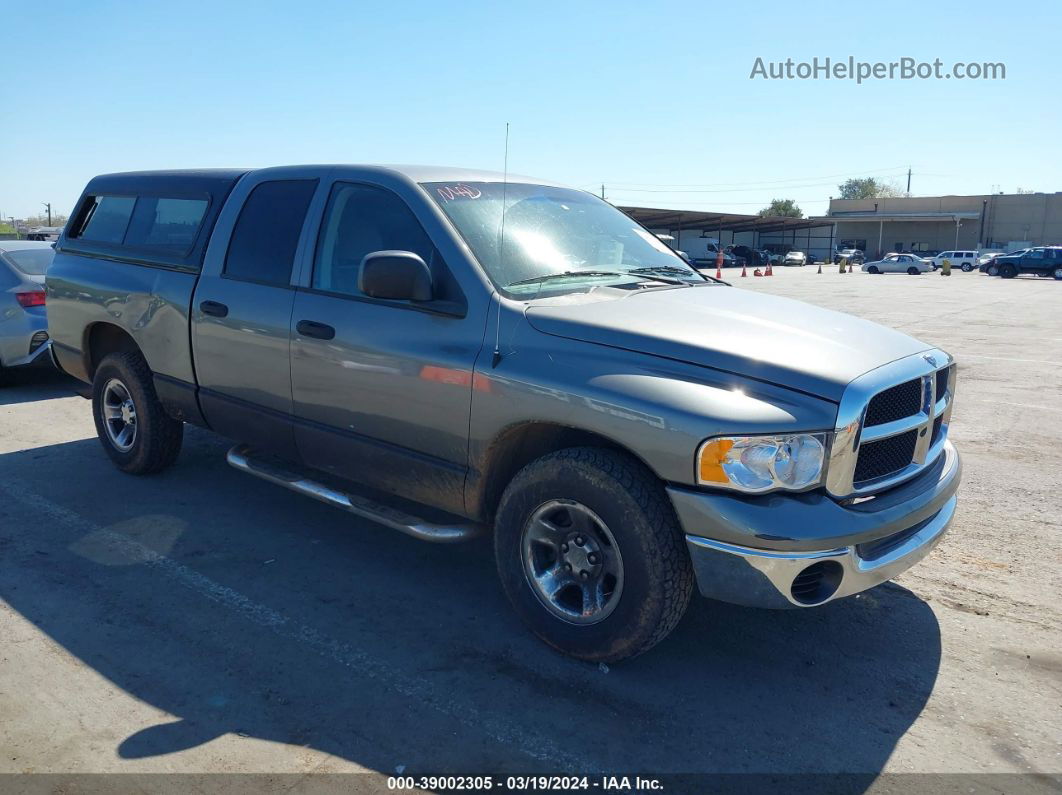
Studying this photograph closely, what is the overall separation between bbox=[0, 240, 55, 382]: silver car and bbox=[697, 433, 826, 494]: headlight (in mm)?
7614

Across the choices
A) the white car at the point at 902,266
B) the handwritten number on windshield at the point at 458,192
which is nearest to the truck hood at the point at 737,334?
the handwritten number on windshield at the point at 458,192

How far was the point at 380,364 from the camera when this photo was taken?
12.7ft

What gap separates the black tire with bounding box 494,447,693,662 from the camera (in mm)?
3078

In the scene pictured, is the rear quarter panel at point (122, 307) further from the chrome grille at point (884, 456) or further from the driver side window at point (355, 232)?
the chrome grille at point (884, 456)

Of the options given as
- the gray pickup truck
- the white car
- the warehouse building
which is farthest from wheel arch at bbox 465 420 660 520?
the warehouse building

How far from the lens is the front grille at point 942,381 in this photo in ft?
12.1

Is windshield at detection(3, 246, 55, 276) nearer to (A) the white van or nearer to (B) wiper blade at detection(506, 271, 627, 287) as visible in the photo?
(B) wiper blade at detection(506, 271, 627, 287)

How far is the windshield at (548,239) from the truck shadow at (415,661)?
1.57m


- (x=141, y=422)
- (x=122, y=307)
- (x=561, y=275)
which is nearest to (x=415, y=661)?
(x=561, y=275)

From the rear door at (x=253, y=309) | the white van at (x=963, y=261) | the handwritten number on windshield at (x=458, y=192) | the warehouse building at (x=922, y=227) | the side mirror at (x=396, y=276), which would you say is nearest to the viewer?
the side mirror at (x=396, y=276)

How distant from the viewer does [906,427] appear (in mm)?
3291

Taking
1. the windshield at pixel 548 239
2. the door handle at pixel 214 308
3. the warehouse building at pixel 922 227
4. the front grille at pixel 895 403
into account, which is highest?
the warehouse building at pixel 922 227

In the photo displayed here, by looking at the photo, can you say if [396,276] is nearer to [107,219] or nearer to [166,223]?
[166,223]

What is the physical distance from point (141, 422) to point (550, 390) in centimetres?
343
